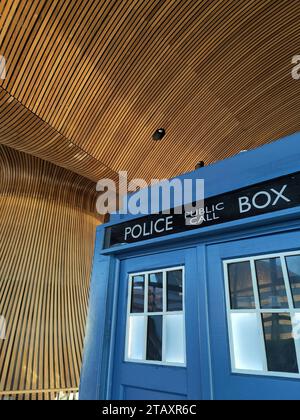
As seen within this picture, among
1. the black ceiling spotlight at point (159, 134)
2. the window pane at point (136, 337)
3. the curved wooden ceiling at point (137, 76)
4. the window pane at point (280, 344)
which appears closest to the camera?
the window pane at point (280, 344)

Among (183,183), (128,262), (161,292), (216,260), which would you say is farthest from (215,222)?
(128,262)

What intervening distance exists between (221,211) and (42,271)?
7091mm

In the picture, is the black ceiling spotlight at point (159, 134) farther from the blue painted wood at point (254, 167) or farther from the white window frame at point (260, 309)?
the white window frame at point (260, 309)

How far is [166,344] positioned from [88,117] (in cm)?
522

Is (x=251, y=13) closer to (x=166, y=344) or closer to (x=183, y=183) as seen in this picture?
(x=183, y=183)

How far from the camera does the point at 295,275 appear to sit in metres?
1.41

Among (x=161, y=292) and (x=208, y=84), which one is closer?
(x=161, y=292)

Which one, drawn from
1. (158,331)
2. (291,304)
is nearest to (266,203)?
(291,304)

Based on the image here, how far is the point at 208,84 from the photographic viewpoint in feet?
21.3

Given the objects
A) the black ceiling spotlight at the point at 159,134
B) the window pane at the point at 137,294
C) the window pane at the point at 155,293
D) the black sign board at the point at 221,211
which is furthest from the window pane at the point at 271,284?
the black ceiling spotlight at the point at 159,134

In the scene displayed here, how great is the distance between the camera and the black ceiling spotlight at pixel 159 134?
6.91 metres

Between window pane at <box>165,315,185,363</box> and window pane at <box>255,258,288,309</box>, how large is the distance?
1.65 ft

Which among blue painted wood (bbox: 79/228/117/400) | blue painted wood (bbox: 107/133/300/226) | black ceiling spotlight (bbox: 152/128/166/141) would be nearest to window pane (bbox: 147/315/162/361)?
blue painted wood (bbox: 79/228/117/400)

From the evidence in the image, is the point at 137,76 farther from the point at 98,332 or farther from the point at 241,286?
the point at 241,286
